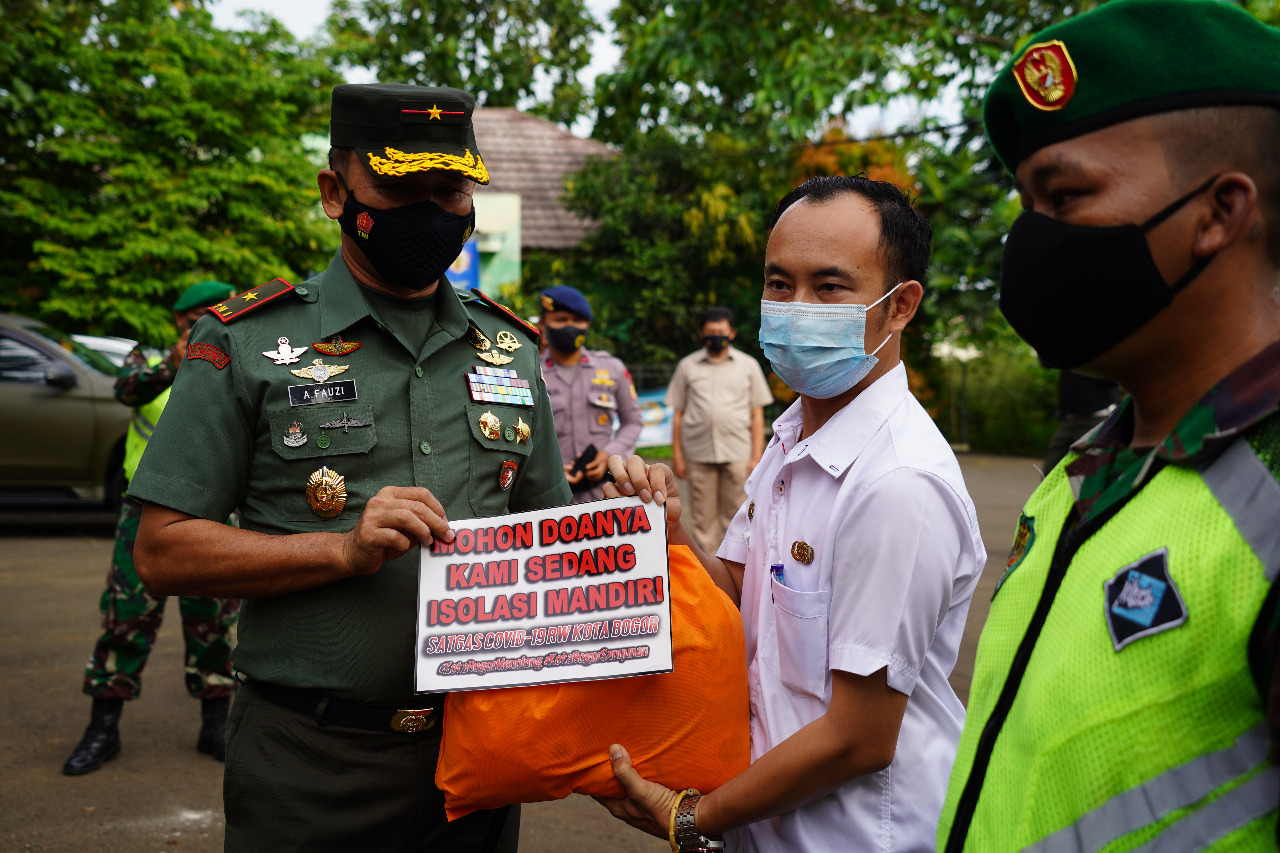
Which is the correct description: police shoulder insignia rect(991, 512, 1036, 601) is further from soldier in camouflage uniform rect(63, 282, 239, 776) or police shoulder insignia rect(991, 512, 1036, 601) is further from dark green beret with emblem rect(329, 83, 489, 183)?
soldier in camouflage uniform rect(63, 282, 239, 776)

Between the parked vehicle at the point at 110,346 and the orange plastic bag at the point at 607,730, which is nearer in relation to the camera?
the orange plastic bag at the point at 607,730

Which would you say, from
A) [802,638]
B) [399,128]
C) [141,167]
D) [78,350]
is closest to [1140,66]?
[802,638]

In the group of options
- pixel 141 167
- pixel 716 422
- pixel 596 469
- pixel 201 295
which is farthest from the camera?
pixel 141 167

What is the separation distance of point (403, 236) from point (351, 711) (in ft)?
3.25

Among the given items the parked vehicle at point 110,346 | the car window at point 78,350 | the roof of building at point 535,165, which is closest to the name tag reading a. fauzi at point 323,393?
the car window at point 78,350

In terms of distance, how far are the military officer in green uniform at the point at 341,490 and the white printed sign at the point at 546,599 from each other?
0.10 m

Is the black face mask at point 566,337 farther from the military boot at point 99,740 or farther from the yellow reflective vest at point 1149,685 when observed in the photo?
the yellow reflective vest at point 1149,685

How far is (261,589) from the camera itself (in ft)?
6.31

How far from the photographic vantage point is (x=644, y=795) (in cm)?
172

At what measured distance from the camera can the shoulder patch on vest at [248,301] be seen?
2.03m

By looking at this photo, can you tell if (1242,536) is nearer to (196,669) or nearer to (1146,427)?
(1146,427)

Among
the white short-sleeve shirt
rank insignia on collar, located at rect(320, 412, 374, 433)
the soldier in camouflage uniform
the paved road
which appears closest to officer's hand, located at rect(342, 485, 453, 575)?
rank insignia on collar, located at rect(320, 412, 374, 433)

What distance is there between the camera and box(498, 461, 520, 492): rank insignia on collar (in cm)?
225

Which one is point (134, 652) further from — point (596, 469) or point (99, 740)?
point (596, 469)
